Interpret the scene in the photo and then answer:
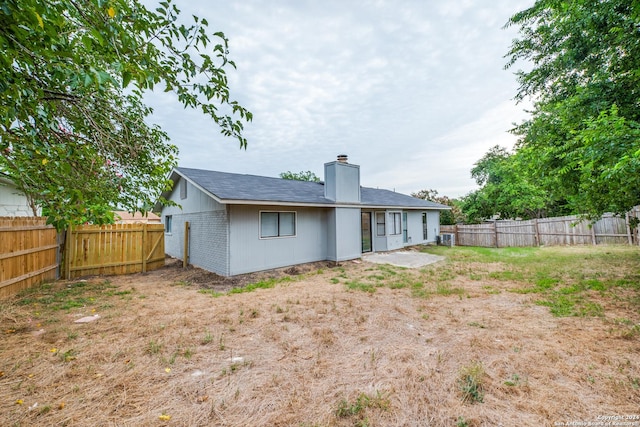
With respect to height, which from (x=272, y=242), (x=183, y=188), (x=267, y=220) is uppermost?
(x=183, y=188)

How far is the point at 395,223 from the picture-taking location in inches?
568

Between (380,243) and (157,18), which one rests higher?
(157,18)

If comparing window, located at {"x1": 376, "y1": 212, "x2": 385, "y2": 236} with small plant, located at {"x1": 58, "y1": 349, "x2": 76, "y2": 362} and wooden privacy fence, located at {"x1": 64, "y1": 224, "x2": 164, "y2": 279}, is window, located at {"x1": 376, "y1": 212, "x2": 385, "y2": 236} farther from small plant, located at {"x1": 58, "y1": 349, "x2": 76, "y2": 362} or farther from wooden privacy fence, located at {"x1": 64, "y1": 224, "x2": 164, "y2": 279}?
small plant, located at {"x1": 58, "y1": 349, "x2": 76, "y2": 362}

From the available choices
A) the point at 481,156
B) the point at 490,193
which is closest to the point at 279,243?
the point at 490,193

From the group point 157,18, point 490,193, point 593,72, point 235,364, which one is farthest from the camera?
point 490,193

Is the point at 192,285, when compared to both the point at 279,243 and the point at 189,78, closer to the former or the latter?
the point at 279,243

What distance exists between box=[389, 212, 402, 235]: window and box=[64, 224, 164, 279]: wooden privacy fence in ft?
35.0

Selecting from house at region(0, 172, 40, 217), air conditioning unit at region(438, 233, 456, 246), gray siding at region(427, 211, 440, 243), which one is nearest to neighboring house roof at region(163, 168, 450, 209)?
house at region(0, 172, 40, 217)

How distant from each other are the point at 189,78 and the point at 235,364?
3.39m

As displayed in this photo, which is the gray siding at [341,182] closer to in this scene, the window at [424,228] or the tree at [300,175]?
the window at [424,228]

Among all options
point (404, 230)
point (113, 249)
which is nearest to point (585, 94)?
point (404, 230)

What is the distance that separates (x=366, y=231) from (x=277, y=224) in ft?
18.9

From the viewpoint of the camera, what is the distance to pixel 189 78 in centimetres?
273

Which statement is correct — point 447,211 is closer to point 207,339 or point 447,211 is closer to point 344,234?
point 344,234
